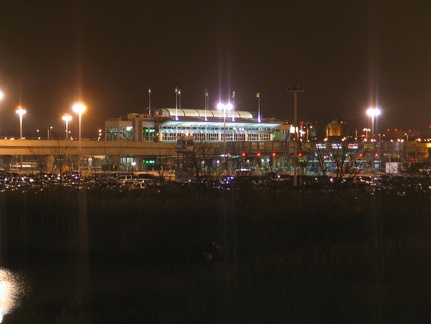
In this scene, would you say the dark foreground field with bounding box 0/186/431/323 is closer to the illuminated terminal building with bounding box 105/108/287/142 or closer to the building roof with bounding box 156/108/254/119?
the illuminated terminal building with bounding box 105/108/287/142

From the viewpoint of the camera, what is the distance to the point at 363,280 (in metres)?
12.1

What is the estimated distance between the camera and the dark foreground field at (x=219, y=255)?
36.0 ft

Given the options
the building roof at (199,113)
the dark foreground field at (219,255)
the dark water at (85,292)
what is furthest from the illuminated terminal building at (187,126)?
the dark water at (85,292)

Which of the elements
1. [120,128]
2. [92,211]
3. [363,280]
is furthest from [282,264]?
[120,128]

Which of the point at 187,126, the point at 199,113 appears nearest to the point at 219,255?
the point at 187,126

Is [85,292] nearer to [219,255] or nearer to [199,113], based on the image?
[219,255]

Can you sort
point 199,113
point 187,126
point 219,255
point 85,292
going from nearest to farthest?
point 85,292 → point 219,255 → point 187,126 → point 199,113

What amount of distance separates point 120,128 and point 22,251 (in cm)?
8184

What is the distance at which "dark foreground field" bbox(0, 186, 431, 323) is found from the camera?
1098cm

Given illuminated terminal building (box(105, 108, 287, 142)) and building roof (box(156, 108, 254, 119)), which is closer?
illuminated terminal building (box(105, 108, 287, 142))

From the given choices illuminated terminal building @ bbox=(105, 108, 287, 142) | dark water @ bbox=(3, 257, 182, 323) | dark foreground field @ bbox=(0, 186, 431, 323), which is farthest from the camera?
illuminated terminal building @ bbox=(105, 108, 287, 142)

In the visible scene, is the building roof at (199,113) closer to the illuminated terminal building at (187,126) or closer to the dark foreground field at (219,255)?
the illuminated terminal building at (187,126)

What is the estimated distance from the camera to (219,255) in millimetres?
15797

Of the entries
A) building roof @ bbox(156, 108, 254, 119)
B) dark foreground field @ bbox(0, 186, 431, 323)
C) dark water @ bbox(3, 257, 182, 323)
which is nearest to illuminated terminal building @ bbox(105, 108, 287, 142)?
building roof @ bbox(156, 108, 254, 119)
